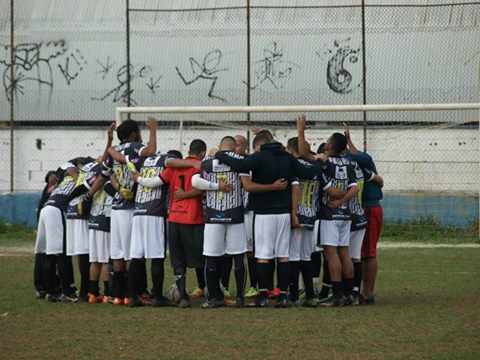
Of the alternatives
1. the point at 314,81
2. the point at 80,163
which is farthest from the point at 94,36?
the point at 80,163

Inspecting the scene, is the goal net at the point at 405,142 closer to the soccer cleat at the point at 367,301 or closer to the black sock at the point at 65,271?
the black sock at the point at 65,271

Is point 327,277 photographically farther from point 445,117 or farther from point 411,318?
point 445,117

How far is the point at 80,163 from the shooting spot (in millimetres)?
14984

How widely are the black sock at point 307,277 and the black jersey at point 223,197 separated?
1021 mm

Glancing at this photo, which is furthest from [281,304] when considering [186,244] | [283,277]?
[186,244]

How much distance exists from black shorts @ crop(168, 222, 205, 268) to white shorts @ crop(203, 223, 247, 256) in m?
0.20

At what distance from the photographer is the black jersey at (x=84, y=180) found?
14.1 metres

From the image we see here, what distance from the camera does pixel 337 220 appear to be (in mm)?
13578

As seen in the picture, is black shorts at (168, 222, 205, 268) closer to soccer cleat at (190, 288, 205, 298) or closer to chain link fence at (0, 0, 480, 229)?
soccer cleat at (190, 288, 205, 298)

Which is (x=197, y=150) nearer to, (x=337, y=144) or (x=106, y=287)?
(x=337, y=144)

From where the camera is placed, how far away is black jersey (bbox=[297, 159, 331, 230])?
13.6 m

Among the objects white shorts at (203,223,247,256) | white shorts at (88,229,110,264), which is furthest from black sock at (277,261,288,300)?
white shorts at (88,229,110,264)

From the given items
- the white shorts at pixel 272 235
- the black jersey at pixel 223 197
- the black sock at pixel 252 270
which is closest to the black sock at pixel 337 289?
the white shorts at pixel 272 235

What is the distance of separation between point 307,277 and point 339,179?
4.22 ft
